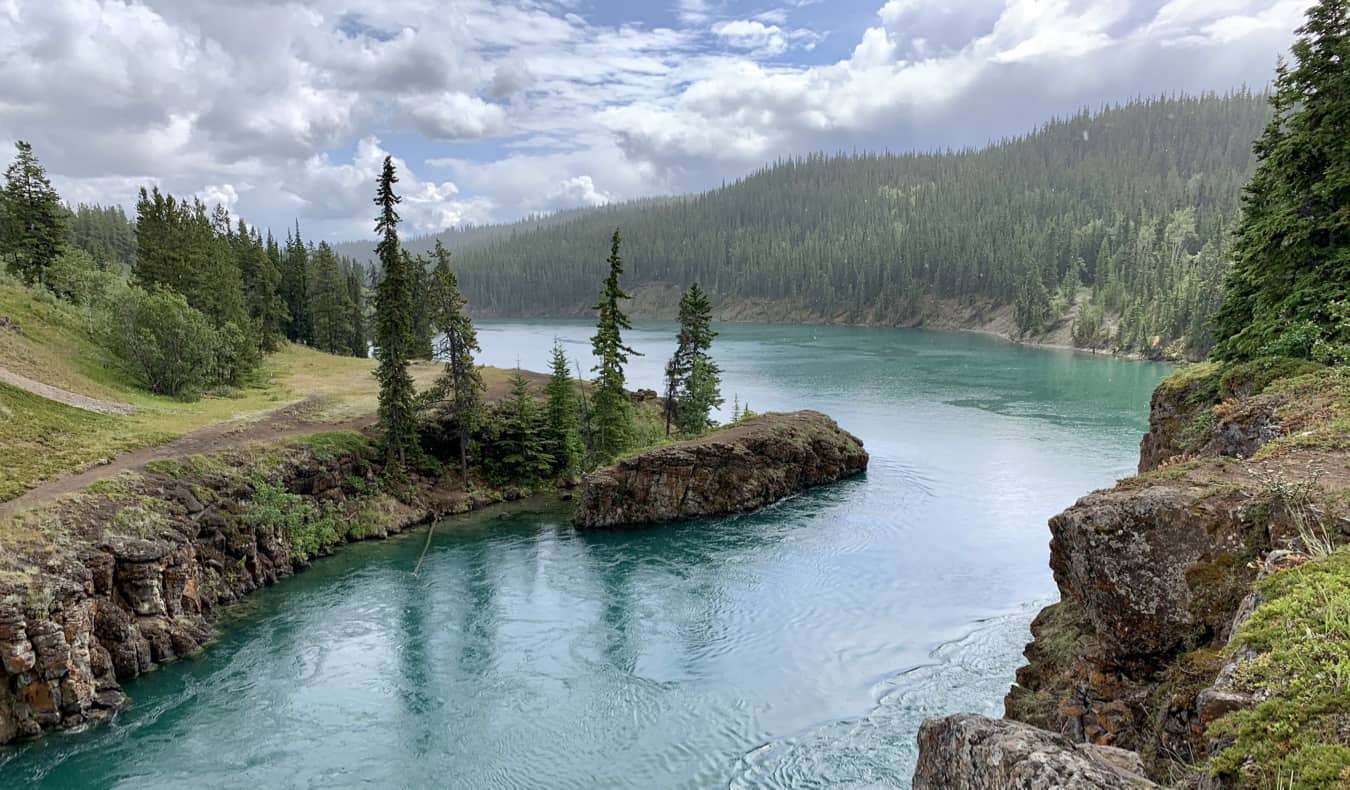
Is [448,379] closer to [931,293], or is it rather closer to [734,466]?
[734,466]

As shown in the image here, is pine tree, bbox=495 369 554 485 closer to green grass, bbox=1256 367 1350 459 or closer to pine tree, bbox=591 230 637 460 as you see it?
pine tree, bbox=591 230 637 460

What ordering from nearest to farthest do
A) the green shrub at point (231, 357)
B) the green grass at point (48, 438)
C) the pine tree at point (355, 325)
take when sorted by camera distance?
the green grass at point (48, 438) < the green shrub at point (231, 357) < the pine tree at point (355, 325)

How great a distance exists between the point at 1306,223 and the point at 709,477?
30254 millimetres

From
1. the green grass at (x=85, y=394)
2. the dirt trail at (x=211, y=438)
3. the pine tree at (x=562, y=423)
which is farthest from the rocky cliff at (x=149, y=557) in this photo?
the pine tree at (x=562, y=423)

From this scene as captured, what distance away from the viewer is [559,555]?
124ft

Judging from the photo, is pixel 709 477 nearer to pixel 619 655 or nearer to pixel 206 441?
pixel 619 655

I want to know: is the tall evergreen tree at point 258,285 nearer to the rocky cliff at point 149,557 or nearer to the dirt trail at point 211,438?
the dirt trail at point 211,438

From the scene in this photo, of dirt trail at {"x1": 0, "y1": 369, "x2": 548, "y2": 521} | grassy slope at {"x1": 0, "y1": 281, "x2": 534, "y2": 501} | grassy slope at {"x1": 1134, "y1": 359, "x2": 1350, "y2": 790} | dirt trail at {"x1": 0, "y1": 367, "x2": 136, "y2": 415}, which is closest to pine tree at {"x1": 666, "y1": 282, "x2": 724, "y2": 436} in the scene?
dirt trail at {"x1": 0, "y1": 369, "x2": 548, "y2": 521}

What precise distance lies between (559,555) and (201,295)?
152ft

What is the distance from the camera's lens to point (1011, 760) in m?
8.39

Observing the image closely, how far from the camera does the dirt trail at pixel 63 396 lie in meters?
38.2

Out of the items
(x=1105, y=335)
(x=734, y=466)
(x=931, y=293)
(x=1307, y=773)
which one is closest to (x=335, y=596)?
(x=734, y=466)

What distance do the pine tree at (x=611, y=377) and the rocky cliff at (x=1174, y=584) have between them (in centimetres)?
3696

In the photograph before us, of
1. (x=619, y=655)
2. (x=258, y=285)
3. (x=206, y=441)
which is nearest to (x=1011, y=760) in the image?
(x=619, y=655)
